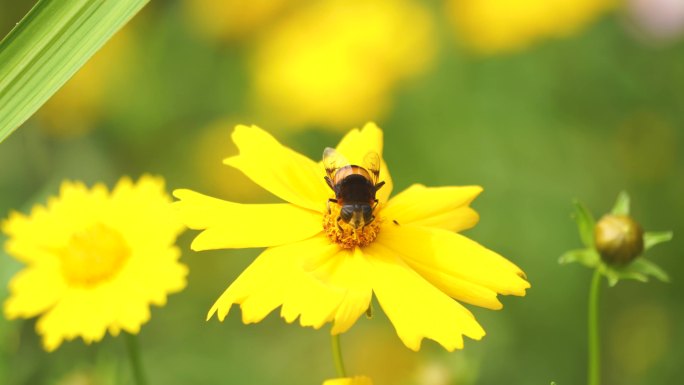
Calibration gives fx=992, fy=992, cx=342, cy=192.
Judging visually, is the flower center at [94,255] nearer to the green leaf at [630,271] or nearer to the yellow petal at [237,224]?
the yellow petal at [237,224]

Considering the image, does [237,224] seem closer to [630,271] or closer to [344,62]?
[630,271]

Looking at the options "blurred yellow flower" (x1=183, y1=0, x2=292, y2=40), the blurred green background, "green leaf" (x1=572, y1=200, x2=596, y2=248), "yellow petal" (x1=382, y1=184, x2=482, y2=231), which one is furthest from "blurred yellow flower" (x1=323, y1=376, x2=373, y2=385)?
"blurred yellow flower" (x1=183, y1=0, x2=292, y2=40)

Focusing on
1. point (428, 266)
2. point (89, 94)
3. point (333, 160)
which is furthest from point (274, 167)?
point (89, 94)

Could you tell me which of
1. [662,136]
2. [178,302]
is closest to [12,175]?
[178,302]

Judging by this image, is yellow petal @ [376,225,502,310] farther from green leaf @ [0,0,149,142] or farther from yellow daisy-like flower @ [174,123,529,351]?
green leaf @ [0,0,149,142]

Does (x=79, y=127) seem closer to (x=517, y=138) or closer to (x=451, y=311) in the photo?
(x=517, y=138)

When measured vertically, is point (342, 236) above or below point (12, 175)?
below
